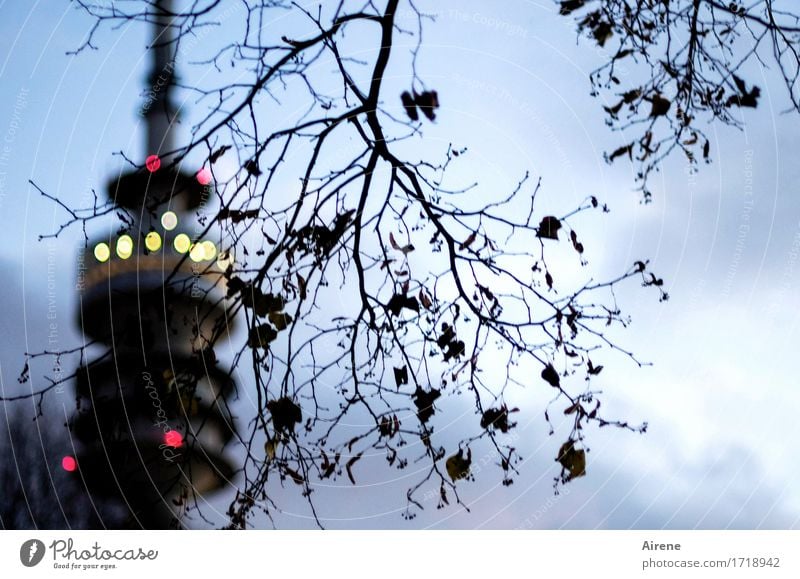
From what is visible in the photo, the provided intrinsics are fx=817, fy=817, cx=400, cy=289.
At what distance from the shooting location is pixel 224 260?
1.55 meters

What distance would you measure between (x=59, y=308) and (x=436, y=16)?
905mm

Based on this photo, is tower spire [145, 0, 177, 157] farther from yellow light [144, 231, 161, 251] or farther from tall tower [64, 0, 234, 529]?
yellow light [144, 231, 161, 251]

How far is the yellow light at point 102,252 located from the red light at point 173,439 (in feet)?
1.15

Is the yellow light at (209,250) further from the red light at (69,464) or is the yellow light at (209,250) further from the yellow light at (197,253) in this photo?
the red light at (69,464)

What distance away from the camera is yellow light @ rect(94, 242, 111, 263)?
154cm

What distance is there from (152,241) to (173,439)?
379 millimetres

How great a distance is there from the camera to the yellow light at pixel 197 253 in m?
1.54

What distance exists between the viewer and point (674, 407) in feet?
5.29
